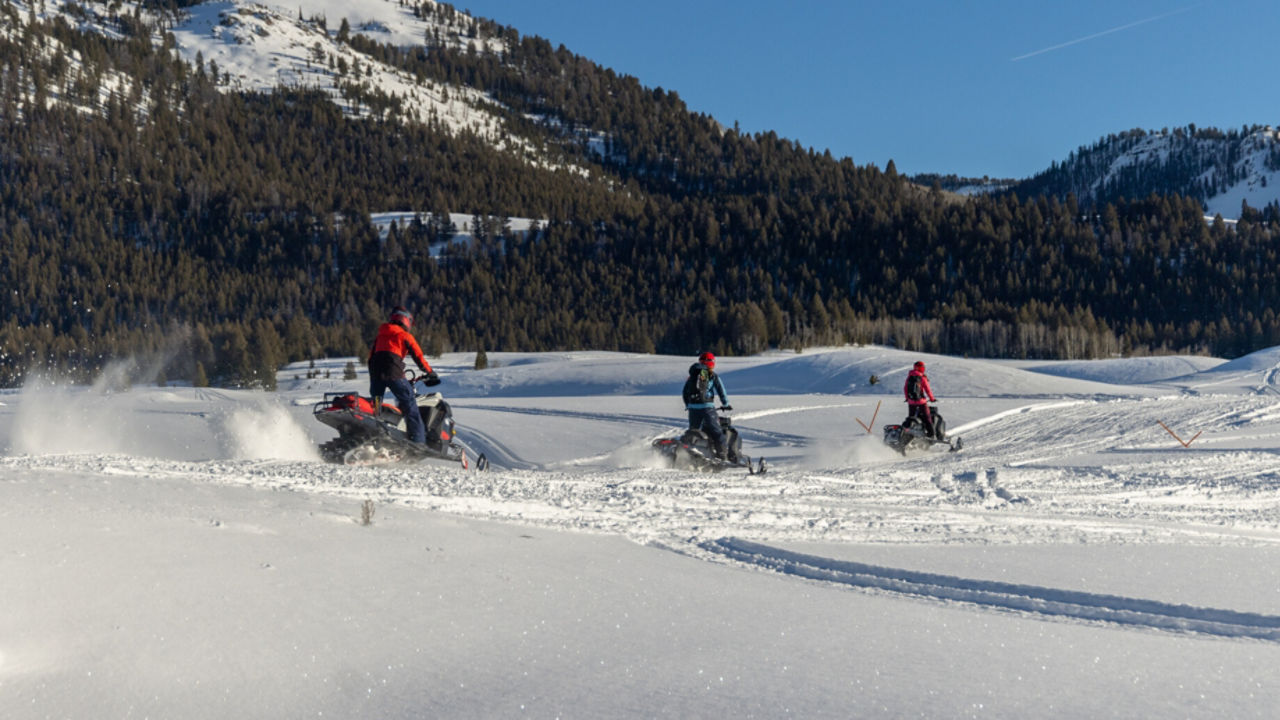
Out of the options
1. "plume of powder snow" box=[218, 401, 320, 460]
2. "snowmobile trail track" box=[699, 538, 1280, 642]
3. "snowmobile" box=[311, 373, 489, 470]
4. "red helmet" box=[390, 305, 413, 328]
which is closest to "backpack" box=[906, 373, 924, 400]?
"snowmobile" box=[311, 373, 489, 470]

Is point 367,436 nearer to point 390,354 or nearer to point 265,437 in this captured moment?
point 390,354

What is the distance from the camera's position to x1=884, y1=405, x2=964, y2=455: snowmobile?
49.6 ft

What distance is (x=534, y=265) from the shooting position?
11975 cm

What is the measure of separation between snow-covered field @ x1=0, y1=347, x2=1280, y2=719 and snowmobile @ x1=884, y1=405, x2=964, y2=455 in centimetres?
534

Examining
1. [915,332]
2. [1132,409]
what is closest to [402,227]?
[915,332]

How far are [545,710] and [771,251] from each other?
118 metres

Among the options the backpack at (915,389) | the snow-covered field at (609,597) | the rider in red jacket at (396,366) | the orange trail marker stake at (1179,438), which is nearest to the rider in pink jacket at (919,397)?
the backpack at (915,389)

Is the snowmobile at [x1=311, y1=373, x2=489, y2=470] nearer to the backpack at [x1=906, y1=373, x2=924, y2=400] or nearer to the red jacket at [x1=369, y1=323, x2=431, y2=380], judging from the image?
the red jacket at [x1=369, y1=323, x2=431, y2=380]

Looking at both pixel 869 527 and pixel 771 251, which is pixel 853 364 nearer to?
pixel 869 527

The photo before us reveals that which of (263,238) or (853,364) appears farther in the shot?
(263,238)

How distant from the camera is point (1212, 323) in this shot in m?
90.2

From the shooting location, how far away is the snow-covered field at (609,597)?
2.67m

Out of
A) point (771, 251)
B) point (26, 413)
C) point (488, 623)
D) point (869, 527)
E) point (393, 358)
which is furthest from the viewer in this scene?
point (771, 251)

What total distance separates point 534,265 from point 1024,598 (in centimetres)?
11742
